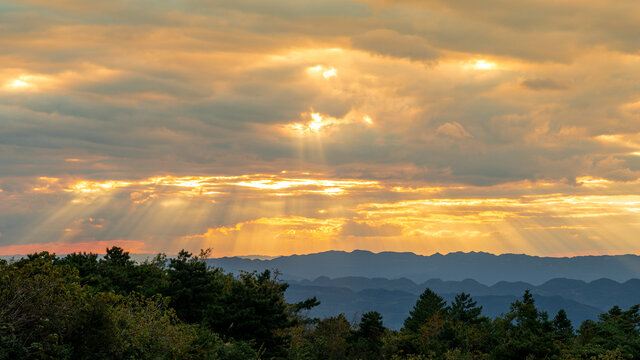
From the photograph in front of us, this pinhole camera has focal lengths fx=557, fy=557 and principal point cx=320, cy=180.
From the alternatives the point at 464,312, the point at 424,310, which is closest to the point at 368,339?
the point at 464,312

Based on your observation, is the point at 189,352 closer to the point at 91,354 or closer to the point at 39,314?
the point at 91,354

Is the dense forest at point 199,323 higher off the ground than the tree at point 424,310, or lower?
higher

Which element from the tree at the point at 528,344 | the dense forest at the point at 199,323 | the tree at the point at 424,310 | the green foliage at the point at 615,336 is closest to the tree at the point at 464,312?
the dense forest at the point at 199,323

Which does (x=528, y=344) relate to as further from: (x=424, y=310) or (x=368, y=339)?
(x=424, y=310)

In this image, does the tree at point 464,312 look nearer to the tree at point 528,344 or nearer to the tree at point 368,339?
the tree at point 528,344

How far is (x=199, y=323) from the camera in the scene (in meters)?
60.9

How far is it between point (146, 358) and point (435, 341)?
59.3 m

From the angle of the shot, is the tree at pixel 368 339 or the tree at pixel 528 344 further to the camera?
the tree at pixel 368 339

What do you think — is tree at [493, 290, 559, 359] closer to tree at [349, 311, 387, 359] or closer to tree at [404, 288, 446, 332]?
tree at [349, 311, 387, 359]

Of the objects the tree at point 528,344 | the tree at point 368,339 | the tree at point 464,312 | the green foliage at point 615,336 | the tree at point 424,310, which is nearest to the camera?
the tree at point 528,344

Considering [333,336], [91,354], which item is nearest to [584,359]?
[333,336]

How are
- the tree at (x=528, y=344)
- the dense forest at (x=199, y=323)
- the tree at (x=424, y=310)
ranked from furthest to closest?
the tree at (x=424, y=310), the tree at (x=528, y=344), the dense forest at (x=199, y=323)

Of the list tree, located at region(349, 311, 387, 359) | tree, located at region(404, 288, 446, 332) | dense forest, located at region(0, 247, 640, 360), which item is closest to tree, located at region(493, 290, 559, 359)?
dense forest, located at region(0, 247, 640, 360)

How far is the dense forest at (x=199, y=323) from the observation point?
99.7ft
